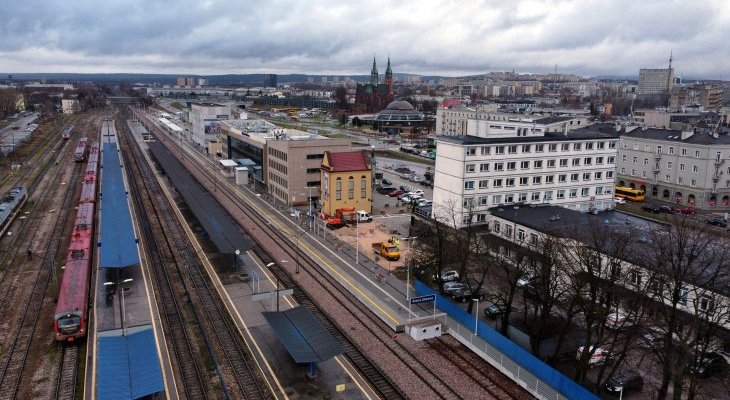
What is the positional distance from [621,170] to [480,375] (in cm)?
5956

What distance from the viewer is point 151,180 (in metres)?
87.0

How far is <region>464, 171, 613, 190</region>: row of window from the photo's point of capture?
1988 inches

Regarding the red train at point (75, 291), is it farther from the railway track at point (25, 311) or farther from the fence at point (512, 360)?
the fence at point (512, 360)

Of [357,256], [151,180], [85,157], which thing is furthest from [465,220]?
[85,157]

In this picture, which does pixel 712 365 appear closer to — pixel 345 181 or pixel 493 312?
pixel 493 312

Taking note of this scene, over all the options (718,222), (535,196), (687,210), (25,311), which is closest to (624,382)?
(535,196)

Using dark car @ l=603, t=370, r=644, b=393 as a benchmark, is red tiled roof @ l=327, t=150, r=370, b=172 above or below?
above

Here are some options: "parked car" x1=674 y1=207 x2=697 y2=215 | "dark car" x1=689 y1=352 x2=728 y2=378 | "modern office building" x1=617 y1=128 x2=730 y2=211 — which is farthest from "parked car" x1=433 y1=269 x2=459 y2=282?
"modern office building" x1=617 y1=128 x2=730 y2=211

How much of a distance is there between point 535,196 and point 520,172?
318cm

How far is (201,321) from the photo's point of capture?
114ft

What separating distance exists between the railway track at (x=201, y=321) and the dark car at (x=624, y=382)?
17082 mm

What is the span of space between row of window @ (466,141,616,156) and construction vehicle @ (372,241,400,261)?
10962 mm

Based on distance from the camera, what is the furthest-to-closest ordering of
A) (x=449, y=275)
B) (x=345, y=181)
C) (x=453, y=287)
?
(x=345, y=181) < (x=449, y=275) < (x=453, y=287)

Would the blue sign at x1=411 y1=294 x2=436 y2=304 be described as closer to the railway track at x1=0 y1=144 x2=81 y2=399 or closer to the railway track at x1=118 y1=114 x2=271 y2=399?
the railway track at x1=118 y1=114 x2=271 y2=399
